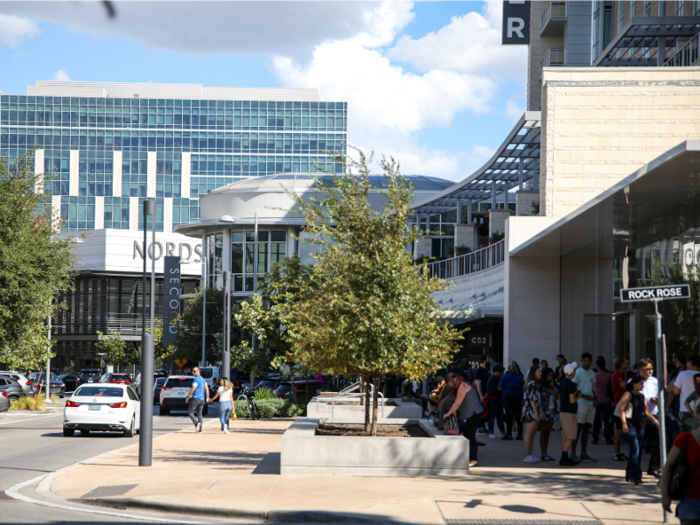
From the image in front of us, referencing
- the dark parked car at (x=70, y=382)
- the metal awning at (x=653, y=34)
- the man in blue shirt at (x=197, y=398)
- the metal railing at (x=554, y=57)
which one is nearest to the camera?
the man in blue shirt at (x=197, y=398)

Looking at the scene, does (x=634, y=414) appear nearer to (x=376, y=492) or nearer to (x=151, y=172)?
(x=376, y=492)

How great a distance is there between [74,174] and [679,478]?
11886cm

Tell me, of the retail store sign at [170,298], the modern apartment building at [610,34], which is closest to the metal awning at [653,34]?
the modern apartment building at [610,34]

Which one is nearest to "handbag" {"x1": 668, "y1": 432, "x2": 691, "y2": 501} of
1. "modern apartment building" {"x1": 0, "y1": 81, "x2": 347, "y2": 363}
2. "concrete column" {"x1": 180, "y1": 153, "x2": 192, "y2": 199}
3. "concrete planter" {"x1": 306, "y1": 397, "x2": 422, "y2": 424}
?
"concrete planter" {"x1": 306, "y1": 397, "x2": 422, "y2": 424}

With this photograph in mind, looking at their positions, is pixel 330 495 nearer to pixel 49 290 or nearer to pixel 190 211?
pixel 49 290

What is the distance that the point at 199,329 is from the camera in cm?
5956

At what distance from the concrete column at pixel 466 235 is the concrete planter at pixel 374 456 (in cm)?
2715

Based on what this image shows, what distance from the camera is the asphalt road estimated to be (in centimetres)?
935

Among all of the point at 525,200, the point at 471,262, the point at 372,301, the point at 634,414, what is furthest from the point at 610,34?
the point at 634,414

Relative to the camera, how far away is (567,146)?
24047 millimetres

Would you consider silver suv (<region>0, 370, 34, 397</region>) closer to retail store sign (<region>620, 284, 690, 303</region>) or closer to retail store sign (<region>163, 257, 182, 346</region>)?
retail store sign (<region>163, 257, 182, 346</region>)

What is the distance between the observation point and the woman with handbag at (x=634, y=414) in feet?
37.0

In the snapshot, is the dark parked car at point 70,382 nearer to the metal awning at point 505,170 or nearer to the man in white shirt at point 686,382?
the metal awning at point 505,170

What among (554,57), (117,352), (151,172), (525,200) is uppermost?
(151,172)
